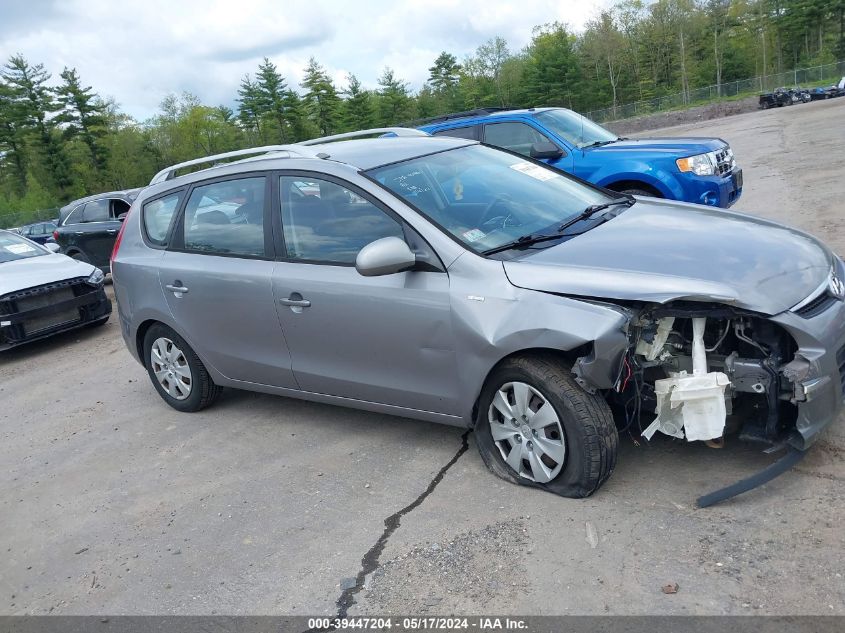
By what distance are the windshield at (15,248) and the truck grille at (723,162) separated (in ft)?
27.6

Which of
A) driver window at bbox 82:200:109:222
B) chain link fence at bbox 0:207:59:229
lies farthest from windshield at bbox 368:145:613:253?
chain link fence at bbox 0:207:59:229

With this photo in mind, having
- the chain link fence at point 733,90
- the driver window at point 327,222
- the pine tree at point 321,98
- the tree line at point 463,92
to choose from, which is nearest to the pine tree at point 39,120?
the tree line at point 463,92

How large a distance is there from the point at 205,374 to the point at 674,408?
137 inches

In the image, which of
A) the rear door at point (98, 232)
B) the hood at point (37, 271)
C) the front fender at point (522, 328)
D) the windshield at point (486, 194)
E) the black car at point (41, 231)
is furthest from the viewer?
the black car at point (41, 231)

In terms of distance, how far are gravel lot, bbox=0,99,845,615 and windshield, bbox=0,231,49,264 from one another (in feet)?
15.2

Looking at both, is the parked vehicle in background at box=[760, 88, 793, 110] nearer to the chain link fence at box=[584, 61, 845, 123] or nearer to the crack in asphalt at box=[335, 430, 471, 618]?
the chain link fence at box=[584, 61, 845, 123]

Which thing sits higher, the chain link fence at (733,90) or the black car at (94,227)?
the black car at (94,227)

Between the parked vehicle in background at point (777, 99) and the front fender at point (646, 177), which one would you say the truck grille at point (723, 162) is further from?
the parked vehicle in background at point (777, 99)

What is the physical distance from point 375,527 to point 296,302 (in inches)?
57.5

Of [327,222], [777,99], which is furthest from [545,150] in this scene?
[777,99]

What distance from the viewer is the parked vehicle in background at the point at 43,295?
8398mm

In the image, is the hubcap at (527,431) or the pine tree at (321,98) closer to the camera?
the hubcap at (527,431)

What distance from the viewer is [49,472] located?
5.15 m

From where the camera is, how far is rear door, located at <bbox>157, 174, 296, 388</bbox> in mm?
4758
